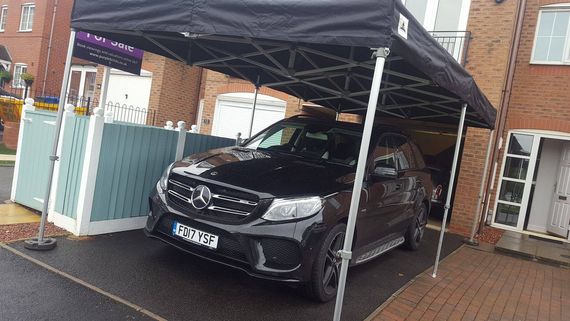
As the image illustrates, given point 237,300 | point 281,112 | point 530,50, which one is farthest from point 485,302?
point 281,112

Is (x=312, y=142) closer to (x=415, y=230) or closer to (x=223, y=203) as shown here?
(x=223, y=203)

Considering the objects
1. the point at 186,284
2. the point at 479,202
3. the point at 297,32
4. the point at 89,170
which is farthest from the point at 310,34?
the point at 479,202

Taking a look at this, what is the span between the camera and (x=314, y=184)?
398 cm

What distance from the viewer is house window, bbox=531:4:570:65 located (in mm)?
9484

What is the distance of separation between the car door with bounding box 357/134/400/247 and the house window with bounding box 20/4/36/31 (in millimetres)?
25091

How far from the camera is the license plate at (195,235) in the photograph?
3.74 metres

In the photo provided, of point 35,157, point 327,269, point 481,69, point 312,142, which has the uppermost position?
point 481,69

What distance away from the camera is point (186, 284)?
158 inches

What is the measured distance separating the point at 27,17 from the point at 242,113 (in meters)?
18.5

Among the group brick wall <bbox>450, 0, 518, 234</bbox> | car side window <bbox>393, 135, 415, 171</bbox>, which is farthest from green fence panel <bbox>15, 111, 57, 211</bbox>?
brick wall <bbox>450, 0, 518, 234</bbox>

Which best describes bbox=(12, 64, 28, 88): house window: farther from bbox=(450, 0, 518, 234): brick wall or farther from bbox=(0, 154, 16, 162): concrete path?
bbox=(450, 0, 518, 234): brick wall

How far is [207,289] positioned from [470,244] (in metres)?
5.93

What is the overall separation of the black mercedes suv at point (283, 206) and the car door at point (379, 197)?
0.4 inches

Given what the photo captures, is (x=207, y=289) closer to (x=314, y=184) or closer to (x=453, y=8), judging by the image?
(x=314, y=184)
